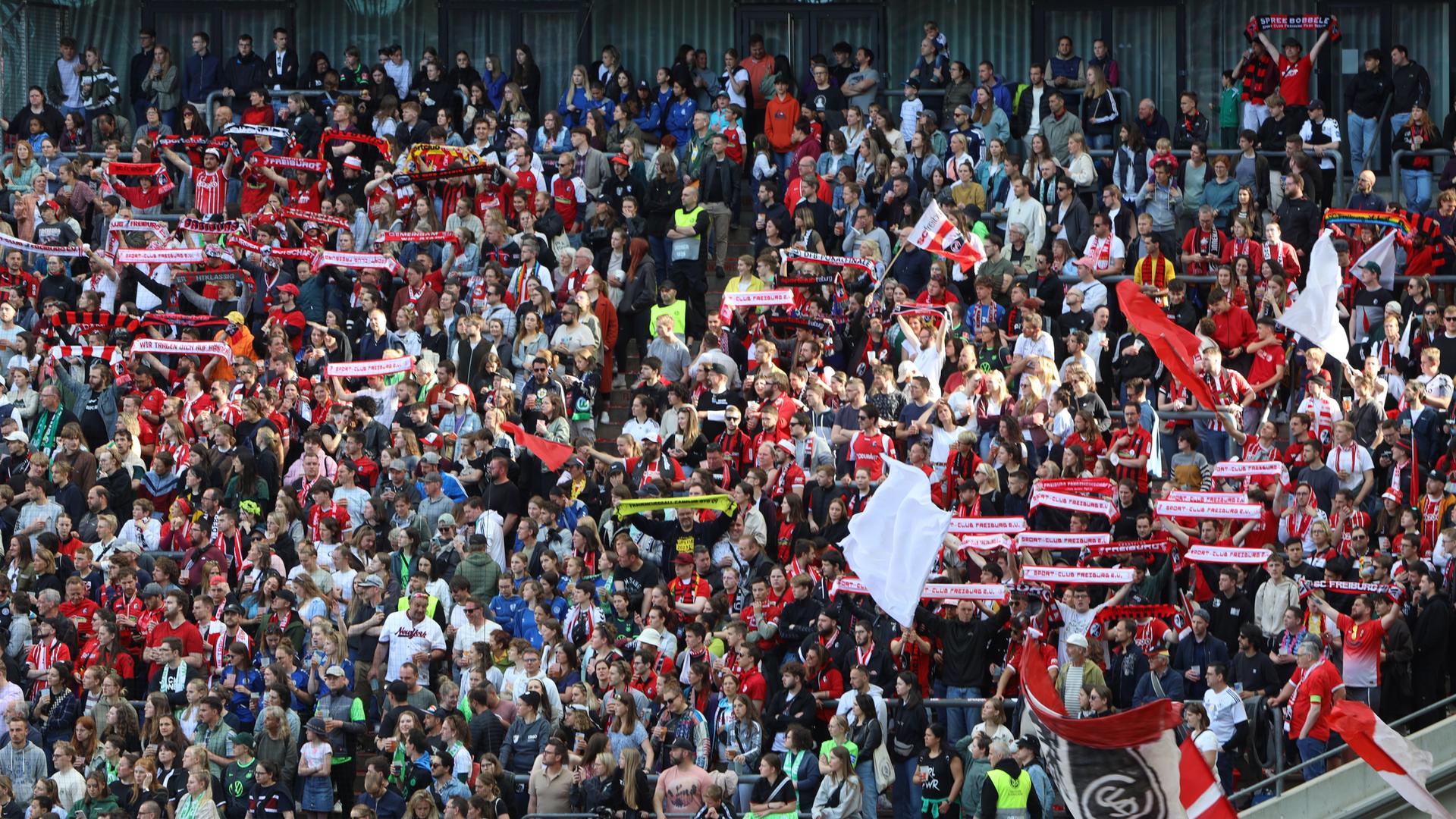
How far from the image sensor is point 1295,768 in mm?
19281

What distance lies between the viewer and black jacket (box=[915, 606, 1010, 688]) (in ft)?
66.0

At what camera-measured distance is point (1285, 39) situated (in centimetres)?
2978

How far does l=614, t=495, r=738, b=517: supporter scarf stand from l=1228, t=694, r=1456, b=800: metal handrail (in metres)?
4.75

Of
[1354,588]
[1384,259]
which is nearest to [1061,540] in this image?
[1354,588]

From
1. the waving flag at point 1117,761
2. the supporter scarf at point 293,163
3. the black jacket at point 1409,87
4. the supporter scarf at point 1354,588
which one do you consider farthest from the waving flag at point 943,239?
the waving flag at point 1117,761

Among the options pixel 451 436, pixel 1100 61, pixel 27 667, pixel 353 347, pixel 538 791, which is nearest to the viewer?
pixel 538 791

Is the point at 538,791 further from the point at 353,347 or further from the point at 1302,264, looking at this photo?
the point at 1302,264

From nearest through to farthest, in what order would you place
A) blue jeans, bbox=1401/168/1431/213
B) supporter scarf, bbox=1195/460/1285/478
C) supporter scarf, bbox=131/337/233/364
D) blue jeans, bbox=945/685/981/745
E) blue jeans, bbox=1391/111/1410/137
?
blue jeans, bbox=945/685/981/745
supporter scarf, bbox=1195/460/1285/478
supporter scarf, bbox=131/337/233/364
blue jeans, bbox=1401/168/1431/213
blue jeans, bbox=1391/111/1410/137

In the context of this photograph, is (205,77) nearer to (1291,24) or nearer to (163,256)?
(163,256)

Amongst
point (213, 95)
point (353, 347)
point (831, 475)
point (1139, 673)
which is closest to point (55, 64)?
point (213, 95)

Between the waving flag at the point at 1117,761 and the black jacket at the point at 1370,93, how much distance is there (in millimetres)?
14934

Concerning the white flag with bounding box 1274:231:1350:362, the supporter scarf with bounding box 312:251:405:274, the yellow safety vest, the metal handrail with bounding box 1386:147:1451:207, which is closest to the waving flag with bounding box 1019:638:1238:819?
the yellow safety vest

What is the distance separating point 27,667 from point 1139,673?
903cm

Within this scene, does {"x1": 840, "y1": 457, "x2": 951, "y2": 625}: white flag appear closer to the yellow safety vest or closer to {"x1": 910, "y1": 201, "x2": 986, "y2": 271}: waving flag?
the yellow safety vest
